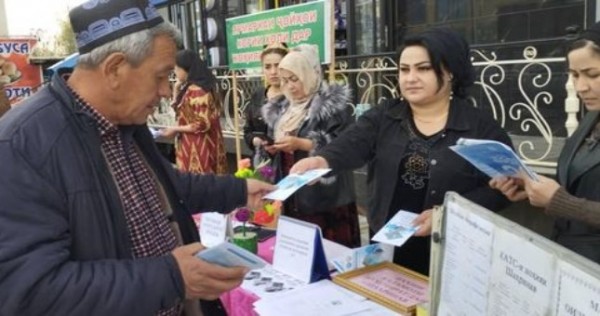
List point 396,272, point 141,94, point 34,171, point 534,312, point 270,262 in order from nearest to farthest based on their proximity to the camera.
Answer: point 534,312
point 34,171
point 141,94
point 396,272
point 270,262

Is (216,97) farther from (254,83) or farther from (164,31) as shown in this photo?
(164,31)

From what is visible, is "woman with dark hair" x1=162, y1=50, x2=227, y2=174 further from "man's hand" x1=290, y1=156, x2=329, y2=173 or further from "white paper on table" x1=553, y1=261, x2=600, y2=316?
"white paper on table" x1=553, y1=261, x2=600, y2=316

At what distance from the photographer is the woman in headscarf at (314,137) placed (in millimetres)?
2875

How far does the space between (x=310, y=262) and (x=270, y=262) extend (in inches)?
13.1

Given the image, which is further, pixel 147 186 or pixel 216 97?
pixel 216 97

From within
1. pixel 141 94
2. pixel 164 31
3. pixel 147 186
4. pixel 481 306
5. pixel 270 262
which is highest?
pixel 164 31

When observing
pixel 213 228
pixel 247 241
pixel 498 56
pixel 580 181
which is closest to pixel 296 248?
pixel 247 241

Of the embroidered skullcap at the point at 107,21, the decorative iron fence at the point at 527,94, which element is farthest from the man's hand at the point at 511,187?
the decorative iron fence at the point at 527,94

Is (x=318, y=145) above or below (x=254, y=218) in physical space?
above

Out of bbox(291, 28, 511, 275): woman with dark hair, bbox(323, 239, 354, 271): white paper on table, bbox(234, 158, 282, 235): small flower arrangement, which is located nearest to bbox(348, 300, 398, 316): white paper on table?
bbox(323, 239, 354, 271): white paper on table

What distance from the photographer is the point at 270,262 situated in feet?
7.29

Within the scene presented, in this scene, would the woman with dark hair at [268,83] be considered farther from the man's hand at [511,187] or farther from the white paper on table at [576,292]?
the white paper on table at [576,292]

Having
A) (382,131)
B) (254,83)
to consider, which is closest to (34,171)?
(382,131)

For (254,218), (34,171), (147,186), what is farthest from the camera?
(254,218)
